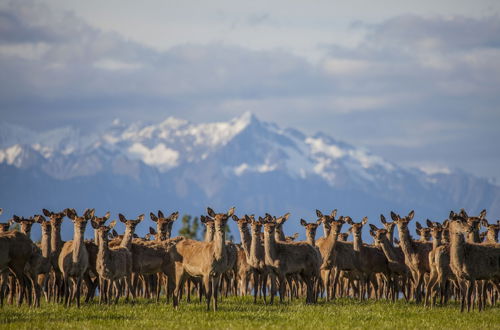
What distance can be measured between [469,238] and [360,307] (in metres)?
6.36

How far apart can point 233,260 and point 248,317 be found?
3746 millimetres

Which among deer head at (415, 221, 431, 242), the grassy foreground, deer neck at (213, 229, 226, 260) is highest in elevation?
deer head at (415, 221, 431, 242)

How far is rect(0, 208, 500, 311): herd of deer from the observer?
99.1 feet

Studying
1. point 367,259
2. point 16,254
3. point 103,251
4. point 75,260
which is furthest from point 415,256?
point 16,254

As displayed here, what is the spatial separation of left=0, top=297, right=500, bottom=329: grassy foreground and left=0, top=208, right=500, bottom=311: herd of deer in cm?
112

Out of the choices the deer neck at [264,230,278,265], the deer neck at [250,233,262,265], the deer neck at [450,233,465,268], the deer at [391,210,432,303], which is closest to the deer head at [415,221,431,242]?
the deer at [391,210,432,303]

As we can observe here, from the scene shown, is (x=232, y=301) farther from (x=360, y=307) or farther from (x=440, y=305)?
(x=440, y=305)

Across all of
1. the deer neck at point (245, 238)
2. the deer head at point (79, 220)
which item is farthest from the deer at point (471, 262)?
the deer head at point (79, 220)

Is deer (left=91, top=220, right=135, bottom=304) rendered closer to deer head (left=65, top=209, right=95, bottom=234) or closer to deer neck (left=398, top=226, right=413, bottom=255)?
deer head (left=65, top=209, right=95, bottom=234)

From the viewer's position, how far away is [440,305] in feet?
105

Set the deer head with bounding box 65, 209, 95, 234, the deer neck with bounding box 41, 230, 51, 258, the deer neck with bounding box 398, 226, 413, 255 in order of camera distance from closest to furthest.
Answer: the deer head with bounding box 65, 209, 95, 234 → the deer neck with bounding box 41, 230, 51, 258 → the deer neck with bounding box 398, 226, 413, 255

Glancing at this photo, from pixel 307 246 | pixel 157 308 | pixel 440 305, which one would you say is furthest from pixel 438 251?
pixel 157 308

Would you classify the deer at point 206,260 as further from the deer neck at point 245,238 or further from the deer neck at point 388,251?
the deer neck at point 388,251

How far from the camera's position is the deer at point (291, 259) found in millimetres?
33094
